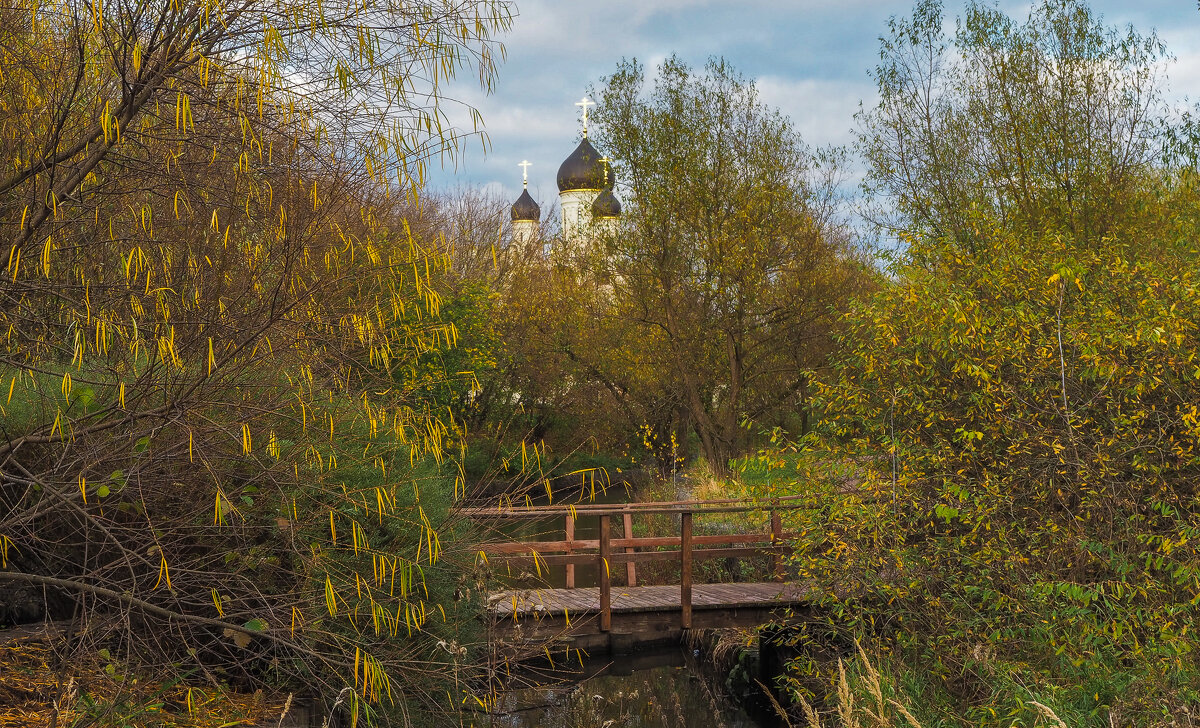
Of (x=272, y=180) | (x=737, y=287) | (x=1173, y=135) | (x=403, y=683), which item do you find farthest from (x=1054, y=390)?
(x=737, y=287)

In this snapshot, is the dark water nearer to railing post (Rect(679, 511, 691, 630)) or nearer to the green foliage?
railing post (Rect(679, 511, 691, 630))

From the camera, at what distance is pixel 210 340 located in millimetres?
3514

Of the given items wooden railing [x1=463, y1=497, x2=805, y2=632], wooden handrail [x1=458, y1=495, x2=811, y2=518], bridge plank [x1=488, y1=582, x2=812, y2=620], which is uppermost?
wooden handrail [x1=458, y1=495, x2=811, y2=518]

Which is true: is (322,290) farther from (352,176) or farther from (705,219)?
(705,219)

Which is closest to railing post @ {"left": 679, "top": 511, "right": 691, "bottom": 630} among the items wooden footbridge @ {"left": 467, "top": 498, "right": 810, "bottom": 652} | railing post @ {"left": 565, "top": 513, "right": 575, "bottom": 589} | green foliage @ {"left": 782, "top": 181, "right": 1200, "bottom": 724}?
wooden footbridge @ {"left": 467, "top": 498, "right": 810, "bottom": 652}

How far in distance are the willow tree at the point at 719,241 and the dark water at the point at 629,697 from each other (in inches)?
364

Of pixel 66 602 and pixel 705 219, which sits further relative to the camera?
pixel 705 219

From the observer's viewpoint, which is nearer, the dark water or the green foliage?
the green foliage

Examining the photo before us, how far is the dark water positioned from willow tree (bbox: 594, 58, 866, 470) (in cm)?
925

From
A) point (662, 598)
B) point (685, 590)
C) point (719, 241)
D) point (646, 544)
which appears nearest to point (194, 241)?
point (685, 590)

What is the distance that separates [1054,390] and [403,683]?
4.16 meters

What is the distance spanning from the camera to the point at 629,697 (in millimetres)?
10203

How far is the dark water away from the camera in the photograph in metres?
9.45

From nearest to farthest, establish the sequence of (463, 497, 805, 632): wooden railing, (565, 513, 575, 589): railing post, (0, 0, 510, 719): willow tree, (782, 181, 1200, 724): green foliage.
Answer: (0, 0, 510, 719): willow tree → (782, 181, 1200, 724): green foliage → (463, 497, 805, 632): wooden railing → (565, 513, 575, 589): railing post
